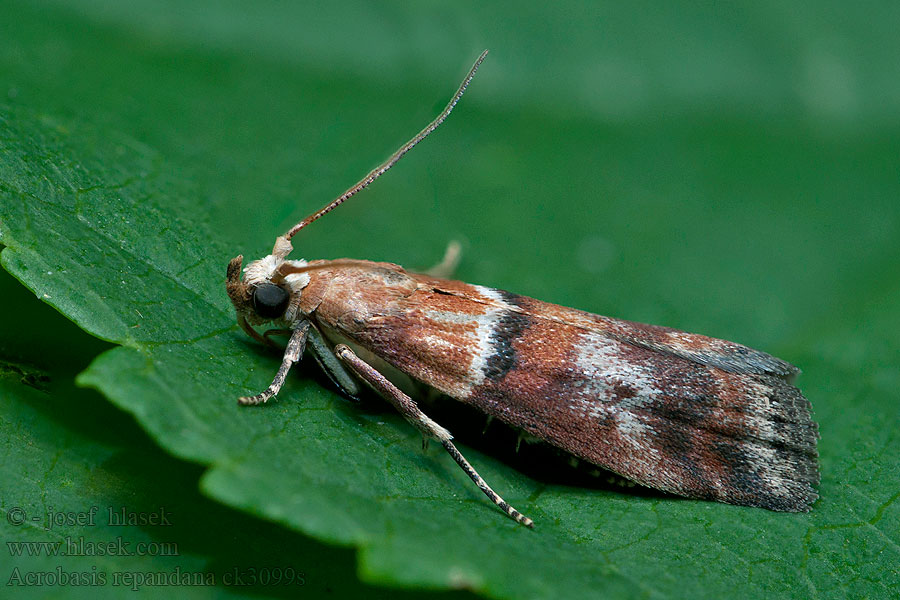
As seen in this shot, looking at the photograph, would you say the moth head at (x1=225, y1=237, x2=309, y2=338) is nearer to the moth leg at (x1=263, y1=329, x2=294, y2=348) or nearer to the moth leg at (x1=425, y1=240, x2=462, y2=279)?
the moth leg at (x1=263, y1=329, x2=294, y2=348)

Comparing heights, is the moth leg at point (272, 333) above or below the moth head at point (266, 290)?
below

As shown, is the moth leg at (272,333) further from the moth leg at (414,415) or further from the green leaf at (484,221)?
the moth leg at (414,415)

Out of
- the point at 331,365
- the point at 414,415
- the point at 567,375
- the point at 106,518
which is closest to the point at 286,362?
the point at 331,365

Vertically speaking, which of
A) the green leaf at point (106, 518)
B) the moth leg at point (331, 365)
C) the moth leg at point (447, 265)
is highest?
the moth leg at point (447, 265)

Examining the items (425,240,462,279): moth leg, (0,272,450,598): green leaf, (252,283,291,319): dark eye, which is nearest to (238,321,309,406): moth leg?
(252,283,291,319): dark eye

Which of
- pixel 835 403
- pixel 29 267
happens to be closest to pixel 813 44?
pixel 835 403

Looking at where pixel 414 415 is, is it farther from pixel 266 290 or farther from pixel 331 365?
pixel 266 290

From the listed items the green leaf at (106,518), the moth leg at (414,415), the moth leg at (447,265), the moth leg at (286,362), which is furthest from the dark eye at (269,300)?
the moth leg at (447,265)
